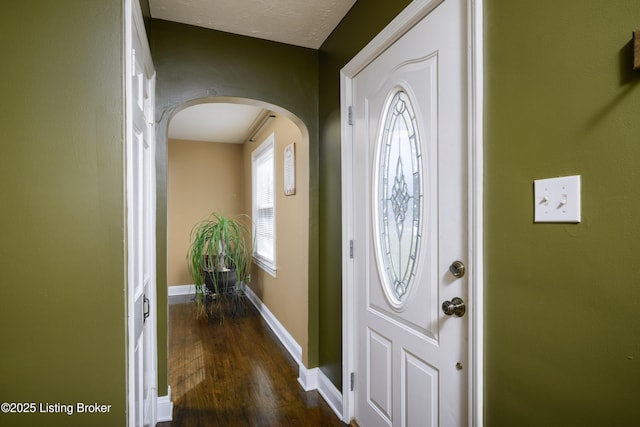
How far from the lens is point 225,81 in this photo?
226cm

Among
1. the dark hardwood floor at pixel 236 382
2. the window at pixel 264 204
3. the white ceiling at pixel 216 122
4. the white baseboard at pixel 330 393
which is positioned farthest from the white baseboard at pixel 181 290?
the white baseboard at pixel 330 393

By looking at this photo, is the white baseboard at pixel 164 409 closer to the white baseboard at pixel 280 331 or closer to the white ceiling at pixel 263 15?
the white baseboard at pixel 280 331

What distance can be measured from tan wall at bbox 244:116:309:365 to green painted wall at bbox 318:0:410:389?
164 millimetres

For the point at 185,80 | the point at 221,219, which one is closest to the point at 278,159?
the point at 221,219

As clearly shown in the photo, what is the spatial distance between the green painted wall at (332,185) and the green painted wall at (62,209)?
1.26m

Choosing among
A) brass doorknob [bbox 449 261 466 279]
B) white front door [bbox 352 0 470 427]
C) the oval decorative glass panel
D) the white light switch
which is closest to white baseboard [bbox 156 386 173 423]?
white front door [bbox 352 0 470 427]

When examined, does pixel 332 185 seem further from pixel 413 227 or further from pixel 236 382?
pixel 236 382

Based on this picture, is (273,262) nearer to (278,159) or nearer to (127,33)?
(278,159)

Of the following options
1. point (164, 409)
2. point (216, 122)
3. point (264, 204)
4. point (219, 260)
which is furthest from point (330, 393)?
point (216, 122)

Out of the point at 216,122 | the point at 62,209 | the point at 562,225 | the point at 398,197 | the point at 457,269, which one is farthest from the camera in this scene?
the point at 216,122

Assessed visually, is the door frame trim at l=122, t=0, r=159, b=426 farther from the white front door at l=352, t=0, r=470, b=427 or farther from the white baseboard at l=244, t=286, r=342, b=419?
the white front door at l=352, t=0, r=470, b=427

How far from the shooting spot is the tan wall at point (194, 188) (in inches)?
210

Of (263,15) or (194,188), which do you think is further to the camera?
(194,188)

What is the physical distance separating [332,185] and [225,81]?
3.24ft
